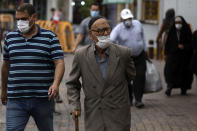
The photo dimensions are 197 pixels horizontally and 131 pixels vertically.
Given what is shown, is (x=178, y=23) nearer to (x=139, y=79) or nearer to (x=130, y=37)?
(x=139, y=79)

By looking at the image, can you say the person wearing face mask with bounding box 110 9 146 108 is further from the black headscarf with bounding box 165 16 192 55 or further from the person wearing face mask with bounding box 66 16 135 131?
the person wearing face mask with bounding box 66 16 135 131

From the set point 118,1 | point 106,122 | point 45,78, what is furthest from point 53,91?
point 118,1

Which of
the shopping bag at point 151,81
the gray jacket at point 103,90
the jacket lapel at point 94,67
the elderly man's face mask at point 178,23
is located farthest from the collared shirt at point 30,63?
the elderly man's face mask at point 178,23

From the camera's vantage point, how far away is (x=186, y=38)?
40.6ft

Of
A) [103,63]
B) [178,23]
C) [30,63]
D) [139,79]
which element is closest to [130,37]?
[139,79]

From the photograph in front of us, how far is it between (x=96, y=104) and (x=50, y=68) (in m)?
0.66

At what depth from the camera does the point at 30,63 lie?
562cm

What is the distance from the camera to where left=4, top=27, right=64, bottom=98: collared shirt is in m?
5.62

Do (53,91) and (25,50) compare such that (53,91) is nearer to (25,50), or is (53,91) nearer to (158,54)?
(25,50)

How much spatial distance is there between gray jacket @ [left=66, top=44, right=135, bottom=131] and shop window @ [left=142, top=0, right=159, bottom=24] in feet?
56.7

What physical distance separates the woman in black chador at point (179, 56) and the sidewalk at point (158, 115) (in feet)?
0.92

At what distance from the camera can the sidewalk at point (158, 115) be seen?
8664mm

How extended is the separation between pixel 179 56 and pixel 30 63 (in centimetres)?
727

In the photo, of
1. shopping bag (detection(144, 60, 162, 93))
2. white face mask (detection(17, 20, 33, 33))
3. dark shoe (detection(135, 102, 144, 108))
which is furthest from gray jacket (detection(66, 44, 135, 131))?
shopping bag (detection(144, 60, 162, 93))
